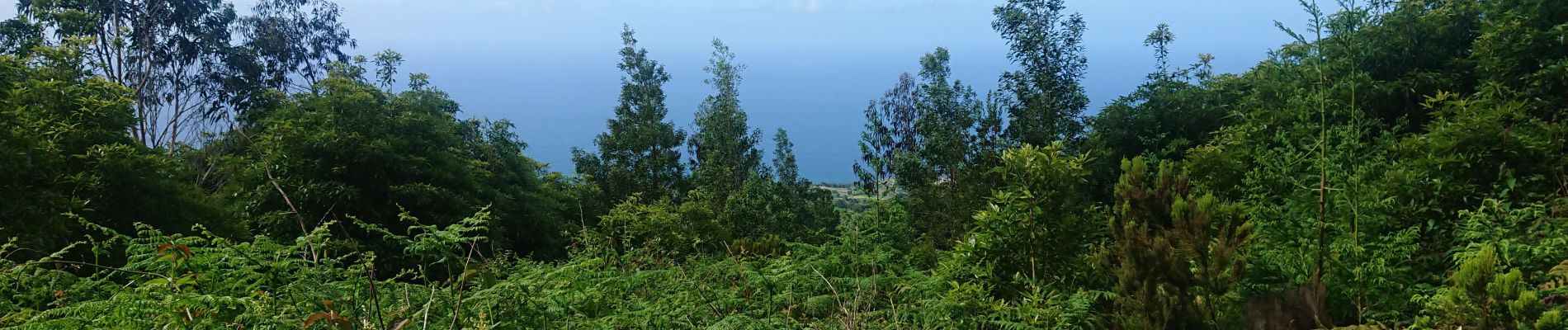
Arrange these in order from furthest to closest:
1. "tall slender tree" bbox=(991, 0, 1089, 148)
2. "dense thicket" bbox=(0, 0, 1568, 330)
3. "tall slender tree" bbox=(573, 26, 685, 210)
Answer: "tall slender tree" bbox=(573, 26, 685, 210) < "tall slender tree" bbox=(991, 0, 1089, 148) < "dense thicket" bbox=(0, 0, 1568, 330)

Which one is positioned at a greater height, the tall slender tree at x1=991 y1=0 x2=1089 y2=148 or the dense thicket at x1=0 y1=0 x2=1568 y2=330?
the tall slender tree at x1=991 y1=0 x2=1089 y2=148

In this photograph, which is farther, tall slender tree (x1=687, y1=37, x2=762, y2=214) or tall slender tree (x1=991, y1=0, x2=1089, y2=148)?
tall slender tree (x1=687, y1=37, x2=762, y2=214)

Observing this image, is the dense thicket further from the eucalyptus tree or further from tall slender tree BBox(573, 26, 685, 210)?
tall slender tree BBox(573, 26, 685, 210)

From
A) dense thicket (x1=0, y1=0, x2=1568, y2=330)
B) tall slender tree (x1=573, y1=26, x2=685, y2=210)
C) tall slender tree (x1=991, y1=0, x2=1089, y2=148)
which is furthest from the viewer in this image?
tall slender tree (x1=573, y1=26, x2=685, y2=210)

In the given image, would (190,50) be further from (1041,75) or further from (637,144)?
(1041,75)

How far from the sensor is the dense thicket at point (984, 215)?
100 inches

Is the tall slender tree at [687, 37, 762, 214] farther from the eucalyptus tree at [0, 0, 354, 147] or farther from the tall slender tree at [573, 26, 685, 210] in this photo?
the eucalyptus tree at [0, 0, 354, 147]

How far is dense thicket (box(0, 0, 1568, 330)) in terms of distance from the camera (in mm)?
2551

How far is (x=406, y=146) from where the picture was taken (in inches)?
385

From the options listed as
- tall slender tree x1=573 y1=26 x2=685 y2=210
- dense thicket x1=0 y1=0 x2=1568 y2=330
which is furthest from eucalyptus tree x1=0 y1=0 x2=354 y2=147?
tall slender tree x1=573 y1=26 x2=685 y2=210

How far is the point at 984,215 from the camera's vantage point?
12.5 feet

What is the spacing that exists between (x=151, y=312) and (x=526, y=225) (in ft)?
33.2

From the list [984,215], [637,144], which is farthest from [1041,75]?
[637,144]

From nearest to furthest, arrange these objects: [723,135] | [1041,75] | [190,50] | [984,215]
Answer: [984,215]
[1041,75]
[190,50]
[723,135]
